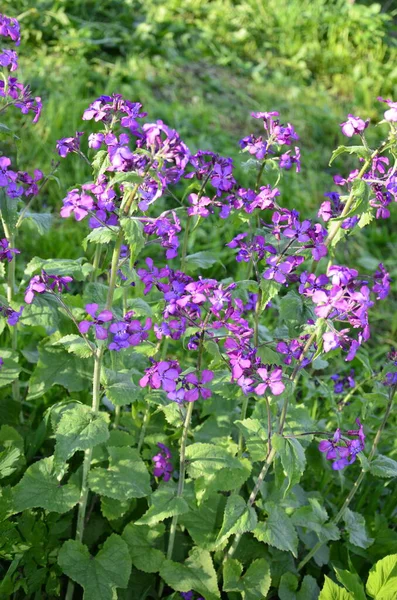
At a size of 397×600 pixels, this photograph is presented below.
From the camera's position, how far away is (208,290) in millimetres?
1781

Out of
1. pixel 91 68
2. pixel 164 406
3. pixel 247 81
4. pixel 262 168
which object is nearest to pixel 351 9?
pixel 247 81

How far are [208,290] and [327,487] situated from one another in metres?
1.30

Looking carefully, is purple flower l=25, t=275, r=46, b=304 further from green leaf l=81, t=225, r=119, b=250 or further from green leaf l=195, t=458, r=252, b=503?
green leaf l=195, t=458, r=252, b=503

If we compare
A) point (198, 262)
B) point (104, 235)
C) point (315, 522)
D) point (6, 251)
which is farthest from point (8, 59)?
point (315, 522)

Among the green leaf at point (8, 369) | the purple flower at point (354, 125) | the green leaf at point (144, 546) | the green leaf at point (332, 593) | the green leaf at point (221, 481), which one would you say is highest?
the purple flower at point (354, 125)

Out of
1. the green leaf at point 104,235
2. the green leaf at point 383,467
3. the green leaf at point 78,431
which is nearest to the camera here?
the green leaf at point 104,235

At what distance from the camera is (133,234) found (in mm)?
1587

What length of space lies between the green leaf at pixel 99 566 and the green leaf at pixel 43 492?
6.1 inches

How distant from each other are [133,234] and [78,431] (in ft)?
2.08

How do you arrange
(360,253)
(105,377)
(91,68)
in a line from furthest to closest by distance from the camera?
(91,68) < (360,253) < (105,377)

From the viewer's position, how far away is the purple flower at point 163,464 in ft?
7.25

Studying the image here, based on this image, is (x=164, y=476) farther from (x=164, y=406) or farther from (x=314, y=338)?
(x=314, y=338)

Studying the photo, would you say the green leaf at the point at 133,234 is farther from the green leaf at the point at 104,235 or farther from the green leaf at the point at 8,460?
the green leaf at the point at 8,460

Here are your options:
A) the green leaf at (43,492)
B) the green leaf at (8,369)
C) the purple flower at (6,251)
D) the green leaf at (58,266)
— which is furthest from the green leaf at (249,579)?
the purple flower at (6,251)
